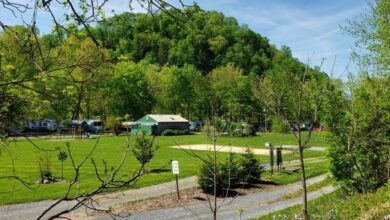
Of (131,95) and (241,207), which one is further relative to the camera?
(131,95)

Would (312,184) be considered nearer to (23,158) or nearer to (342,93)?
(342,93)

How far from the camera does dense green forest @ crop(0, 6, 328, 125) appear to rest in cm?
329

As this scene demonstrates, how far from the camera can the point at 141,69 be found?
8394 centimetres

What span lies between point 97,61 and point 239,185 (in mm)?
19119

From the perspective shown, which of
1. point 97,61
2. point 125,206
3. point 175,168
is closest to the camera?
point 97,61

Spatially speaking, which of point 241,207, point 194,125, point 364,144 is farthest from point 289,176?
point 194,125

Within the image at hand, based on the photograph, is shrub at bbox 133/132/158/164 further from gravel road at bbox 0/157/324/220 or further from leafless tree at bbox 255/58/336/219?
leafless tree at bbox 255/58/336/219

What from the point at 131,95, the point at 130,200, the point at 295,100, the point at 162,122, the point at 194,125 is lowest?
the point at 130,200

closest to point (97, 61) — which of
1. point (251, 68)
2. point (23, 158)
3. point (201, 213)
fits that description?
point (201, 213)

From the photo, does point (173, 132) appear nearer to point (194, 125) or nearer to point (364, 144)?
point (194, 125)

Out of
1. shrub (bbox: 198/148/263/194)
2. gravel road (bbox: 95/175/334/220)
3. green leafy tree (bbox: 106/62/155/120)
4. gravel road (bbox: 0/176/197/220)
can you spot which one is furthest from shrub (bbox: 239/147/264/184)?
green leafy tree (bbox: 106/62/155/120)

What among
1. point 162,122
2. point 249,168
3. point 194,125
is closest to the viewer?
point 249,168

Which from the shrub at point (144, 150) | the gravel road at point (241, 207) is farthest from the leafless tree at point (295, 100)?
the gravel road at point (241, 207)

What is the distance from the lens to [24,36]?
3400 mm
